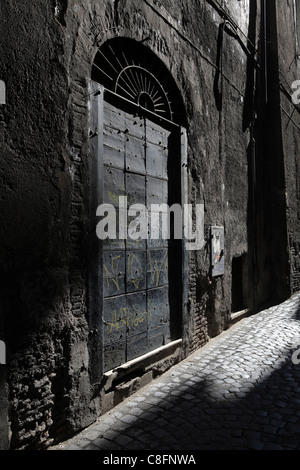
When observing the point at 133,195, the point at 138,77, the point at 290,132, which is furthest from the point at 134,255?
the point at 290,132

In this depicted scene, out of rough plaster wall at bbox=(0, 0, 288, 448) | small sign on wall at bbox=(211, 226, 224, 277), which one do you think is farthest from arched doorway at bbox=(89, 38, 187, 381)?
small sign on wall at bbox=(211, 226, 224, 277)

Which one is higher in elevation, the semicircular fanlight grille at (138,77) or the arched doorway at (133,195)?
the semicircular fanlight grille at (138,77)

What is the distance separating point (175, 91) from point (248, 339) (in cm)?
387

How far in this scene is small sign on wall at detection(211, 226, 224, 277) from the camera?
17.9ft

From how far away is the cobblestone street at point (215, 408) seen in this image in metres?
2.69

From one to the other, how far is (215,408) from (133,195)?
7.70 ft

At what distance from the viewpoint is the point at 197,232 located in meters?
5.08

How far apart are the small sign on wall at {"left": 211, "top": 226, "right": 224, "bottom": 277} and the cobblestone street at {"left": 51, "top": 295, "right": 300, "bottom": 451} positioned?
123 centimetres

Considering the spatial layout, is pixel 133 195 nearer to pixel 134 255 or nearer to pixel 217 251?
pixel 134 255

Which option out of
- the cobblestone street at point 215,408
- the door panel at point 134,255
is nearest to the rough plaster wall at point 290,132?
the cobblestone street at point 215,408

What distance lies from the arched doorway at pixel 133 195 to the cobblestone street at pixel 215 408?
1.51 ft

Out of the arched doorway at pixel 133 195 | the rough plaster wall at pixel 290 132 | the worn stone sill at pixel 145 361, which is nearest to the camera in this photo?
the arched doorway at pixel 133 195

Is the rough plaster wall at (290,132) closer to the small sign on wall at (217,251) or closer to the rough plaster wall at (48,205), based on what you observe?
the small sign on wall at (217,251)
